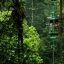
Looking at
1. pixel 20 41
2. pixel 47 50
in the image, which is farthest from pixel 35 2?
pixel 20 41

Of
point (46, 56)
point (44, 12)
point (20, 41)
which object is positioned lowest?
point (46, 56)

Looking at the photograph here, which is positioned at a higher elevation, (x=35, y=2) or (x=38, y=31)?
(x=35, y=2)

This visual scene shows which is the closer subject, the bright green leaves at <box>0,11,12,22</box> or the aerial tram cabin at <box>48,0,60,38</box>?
the bright green leaves at <box>0,11,12,22</box>

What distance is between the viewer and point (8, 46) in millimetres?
3861

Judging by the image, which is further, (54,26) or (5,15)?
(54,26)

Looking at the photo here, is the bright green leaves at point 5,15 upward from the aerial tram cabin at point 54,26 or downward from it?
upward

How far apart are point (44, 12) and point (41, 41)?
168cm

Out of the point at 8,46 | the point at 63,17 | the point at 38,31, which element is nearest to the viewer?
the point at 8,46

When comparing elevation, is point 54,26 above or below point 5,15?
below

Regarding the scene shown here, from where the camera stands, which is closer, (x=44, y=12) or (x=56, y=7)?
(x=56, y=7)

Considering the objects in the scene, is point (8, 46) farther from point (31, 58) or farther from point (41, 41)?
point (41, 41)

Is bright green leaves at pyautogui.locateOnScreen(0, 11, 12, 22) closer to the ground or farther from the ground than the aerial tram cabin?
farther from the ground

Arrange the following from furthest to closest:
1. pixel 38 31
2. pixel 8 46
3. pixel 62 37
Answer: pixel 38 31 < pixel 62 37 < pixel 8 46

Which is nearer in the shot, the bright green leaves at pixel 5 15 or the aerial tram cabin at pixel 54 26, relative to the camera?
the bright green leaves at pixel 5 15
